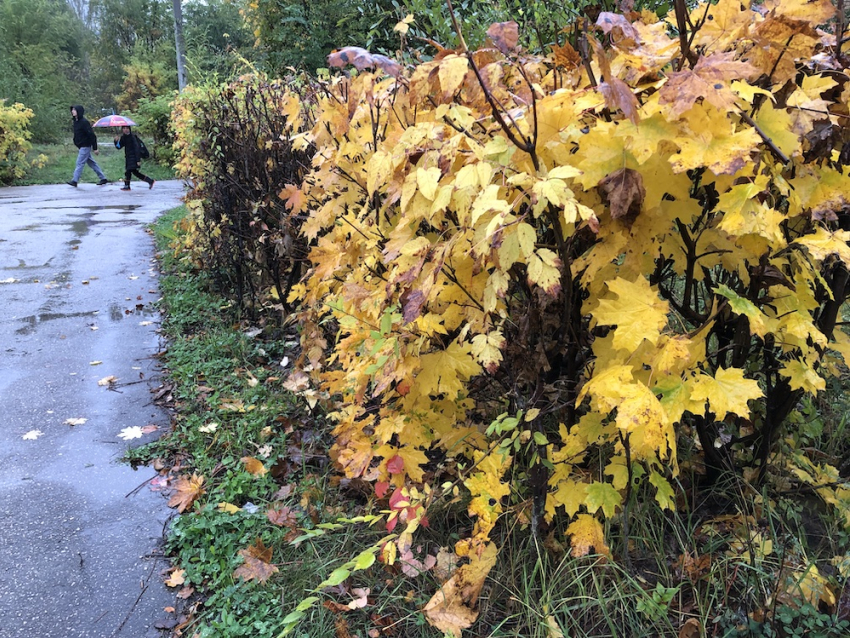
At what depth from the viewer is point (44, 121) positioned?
76.8 feet

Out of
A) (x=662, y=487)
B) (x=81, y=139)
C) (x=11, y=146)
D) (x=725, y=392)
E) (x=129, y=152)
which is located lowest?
(x=662, y=487)

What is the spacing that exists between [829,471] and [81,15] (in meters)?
52.8

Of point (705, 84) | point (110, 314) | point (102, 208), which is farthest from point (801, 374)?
point (102, 208)

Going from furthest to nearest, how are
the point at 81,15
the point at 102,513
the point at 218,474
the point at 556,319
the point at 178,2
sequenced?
the point at 81,15, the point at 178,2, the point at 218,474, the point at 102,513, the point at 556,319

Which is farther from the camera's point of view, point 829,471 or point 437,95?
point 829,471

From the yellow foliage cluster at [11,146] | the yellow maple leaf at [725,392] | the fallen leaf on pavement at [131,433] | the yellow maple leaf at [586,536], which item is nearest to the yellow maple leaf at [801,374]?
the yellow maple leaf at [725,392]

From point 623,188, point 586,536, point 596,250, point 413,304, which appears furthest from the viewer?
point 586,536

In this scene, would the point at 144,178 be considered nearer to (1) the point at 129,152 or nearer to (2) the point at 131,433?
Answer: (1) the point at 129,152

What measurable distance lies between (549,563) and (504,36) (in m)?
1.74

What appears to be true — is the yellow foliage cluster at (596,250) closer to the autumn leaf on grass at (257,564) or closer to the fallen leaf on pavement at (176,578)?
the autumn leaf on grass at (257,564)

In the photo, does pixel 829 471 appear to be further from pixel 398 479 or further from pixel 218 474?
pixel 218 474

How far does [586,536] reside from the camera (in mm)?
1991

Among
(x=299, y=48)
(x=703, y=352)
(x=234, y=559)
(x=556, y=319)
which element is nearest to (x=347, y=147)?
(x=556, y=319)

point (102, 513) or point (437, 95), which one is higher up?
point (437, 95)
